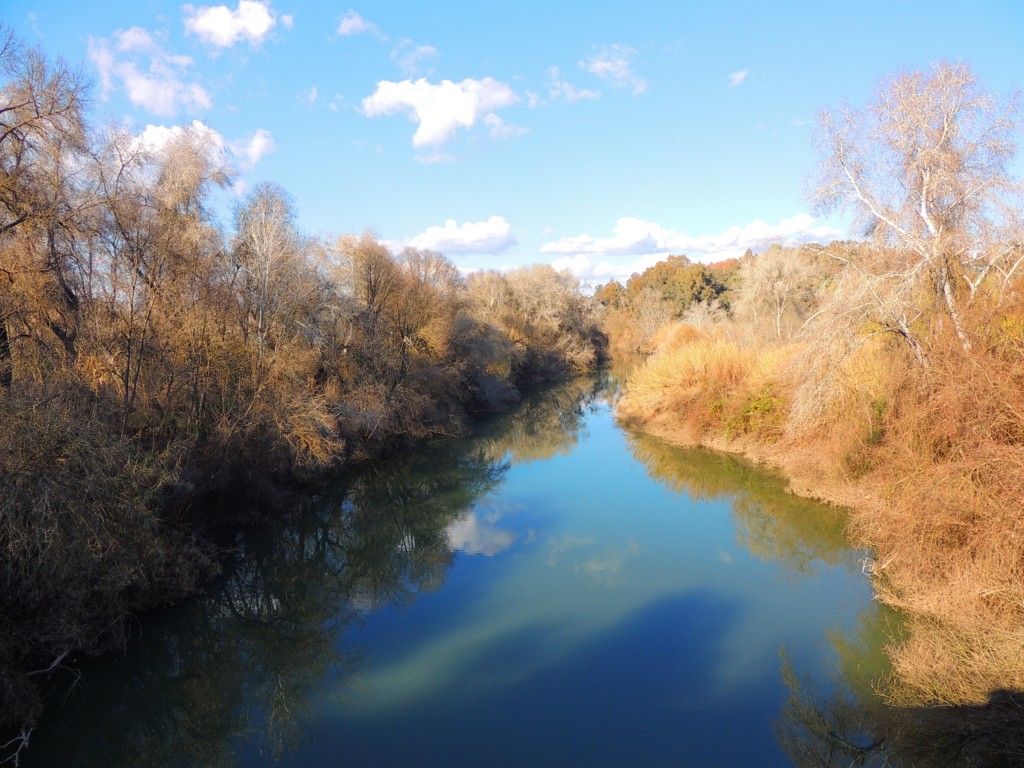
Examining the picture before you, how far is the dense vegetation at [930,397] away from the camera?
702cm

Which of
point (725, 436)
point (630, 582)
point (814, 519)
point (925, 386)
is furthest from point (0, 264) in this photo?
point (725, 436)

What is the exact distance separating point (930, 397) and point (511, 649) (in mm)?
7128

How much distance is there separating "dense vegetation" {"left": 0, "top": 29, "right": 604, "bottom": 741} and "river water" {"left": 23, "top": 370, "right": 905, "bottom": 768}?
1191 millimetres

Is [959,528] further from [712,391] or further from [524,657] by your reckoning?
[712,391]

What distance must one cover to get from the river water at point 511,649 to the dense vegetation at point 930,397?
1062mm

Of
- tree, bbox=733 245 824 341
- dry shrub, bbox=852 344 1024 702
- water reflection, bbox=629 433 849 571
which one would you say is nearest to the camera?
dry shrub, bbox=852 344 1024 702

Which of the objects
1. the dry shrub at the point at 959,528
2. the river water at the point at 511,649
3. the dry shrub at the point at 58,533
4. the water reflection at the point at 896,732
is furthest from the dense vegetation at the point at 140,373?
the dry shrub at the point at 959,528

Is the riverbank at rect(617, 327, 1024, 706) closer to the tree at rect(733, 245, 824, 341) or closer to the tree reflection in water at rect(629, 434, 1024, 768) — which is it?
the tree reflection in water at rect(629, 434, 1024, 768)

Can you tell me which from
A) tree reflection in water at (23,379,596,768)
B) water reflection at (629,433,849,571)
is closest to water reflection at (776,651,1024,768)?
water reflection at (629,433,849,571)

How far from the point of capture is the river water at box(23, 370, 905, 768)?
6957mm

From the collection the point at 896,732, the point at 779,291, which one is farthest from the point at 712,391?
the point at 896,732

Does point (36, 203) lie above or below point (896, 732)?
above

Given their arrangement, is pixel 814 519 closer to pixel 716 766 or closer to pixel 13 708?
pixel 716 766

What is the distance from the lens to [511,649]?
8797 millimetres
